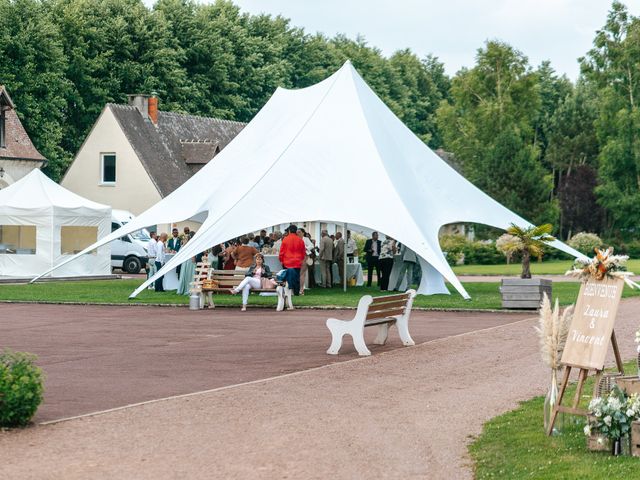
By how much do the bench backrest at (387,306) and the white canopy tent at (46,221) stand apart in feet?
71.2

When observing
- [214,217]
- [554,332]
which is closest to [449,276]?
[214,217]

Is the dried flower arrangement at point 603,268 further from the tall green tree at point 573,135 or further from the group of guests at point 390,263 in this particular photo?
the tall green tree at point 573,135

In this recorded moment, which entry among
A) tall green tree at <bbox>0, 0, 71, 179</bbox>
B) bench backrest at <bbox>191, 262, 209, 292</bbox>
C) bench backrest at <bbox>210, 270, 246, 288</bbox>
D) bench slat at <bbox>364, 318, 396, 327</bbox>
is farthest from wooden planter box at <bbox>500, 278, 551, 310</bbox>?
tall green tree at <bbox>0, 0, 71, 179</bbox>

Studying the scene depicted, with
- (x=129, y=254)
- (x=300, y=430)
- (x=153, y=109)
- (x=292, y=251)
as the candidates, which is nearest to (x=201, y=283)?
(x=292, y=251)

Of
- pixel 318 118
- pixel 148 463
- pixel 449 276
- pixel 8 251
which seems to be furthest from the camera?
pixel 8 251

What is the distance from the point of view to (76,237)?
144 ft

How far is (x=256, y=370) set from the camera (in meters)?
14.9

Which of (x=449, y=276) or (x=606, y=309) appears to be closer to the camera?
(x=606, y=309)

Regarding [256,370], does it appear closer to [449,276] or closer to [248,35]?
[449,276]

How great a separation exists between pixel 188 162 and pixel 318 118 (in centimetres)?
2807

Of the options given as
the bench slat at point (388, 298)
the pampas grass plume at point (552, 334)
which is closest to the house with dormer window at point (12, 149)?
the bench slat at point (388, 298)

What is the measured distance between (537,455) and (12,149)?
1708 inches

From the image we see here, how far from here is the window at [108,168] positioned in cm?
5688

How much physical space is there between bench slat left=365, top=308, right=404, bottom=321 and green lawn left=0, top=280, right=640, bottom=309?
7212mm
